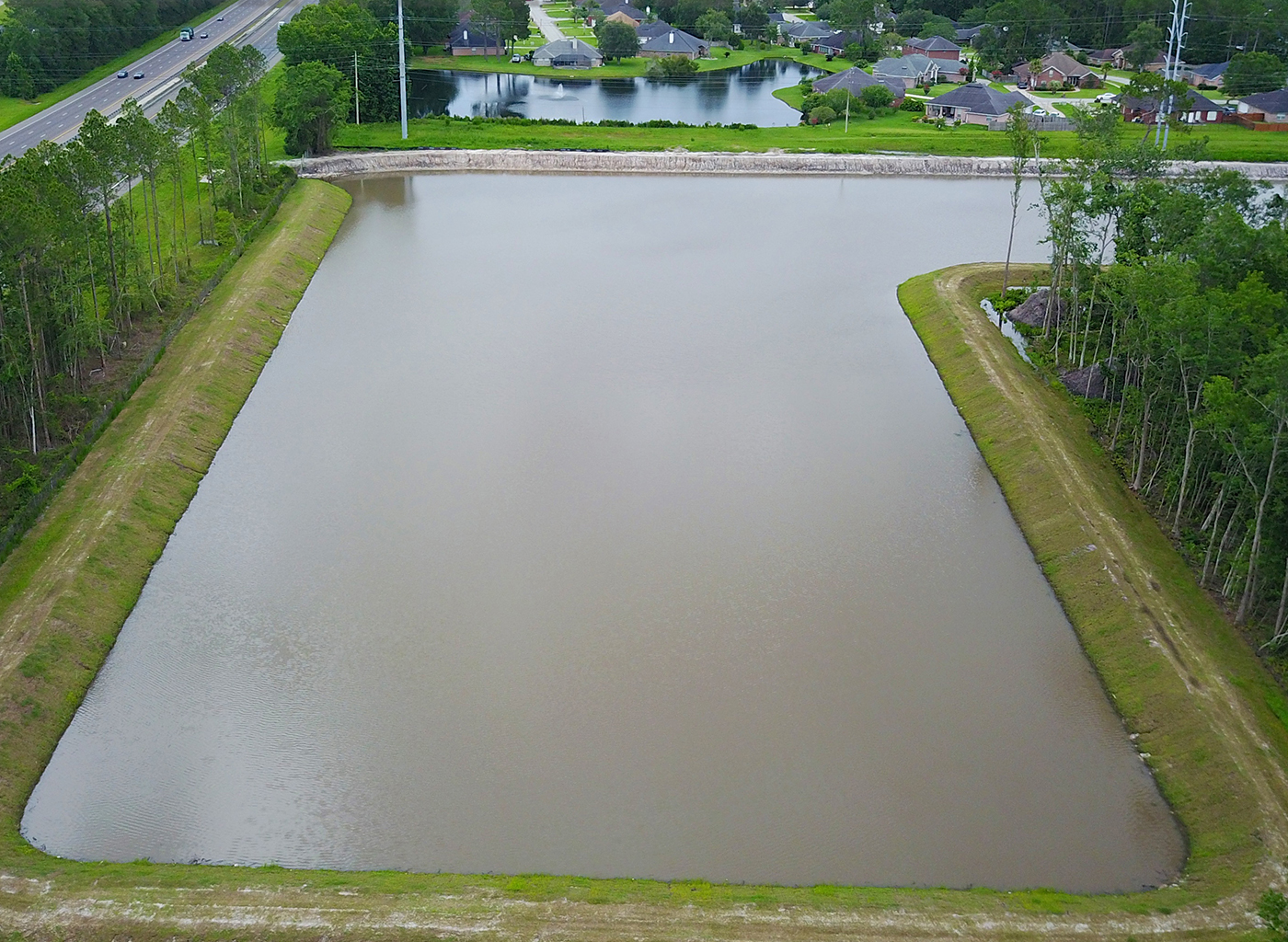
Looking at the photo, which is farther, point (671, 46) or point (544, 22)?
point (544, 22)

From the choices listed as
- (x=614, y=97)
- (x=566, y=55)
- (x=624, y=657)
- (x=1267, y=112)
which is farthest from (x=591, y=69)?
(x=624, y=657)

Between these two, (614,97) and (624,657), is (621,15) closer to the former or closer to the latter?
(614,97)

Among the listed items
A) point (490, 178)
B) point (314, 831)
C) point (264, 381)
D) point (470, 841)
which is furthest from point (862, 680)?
point (490, 178)

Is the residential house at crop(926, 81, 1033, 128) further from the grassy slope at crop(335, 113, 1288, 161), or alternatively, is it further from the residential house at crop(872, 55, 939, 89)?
the residential house at crop(872, 55, 939, 89)

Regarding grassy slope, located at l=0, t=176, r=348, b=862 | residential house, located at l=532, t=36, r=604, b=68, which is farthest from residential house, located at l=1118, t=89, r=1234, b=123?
grassy slope, located at l=0, t=176, r=348, b=862

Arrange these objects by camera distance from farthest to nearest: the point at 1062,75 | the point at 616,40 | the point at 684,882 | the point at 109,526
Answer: the point at 616,40
the point at 1062,75
the point at 109,526
the point at 684,882

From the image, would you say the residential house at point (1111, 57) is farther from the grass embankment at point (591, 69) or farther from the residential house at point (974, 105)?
the residential house at point (974, 105)

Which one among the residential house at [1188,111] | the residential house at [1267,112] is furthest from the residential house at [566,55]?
the residential house at [1267,112]
